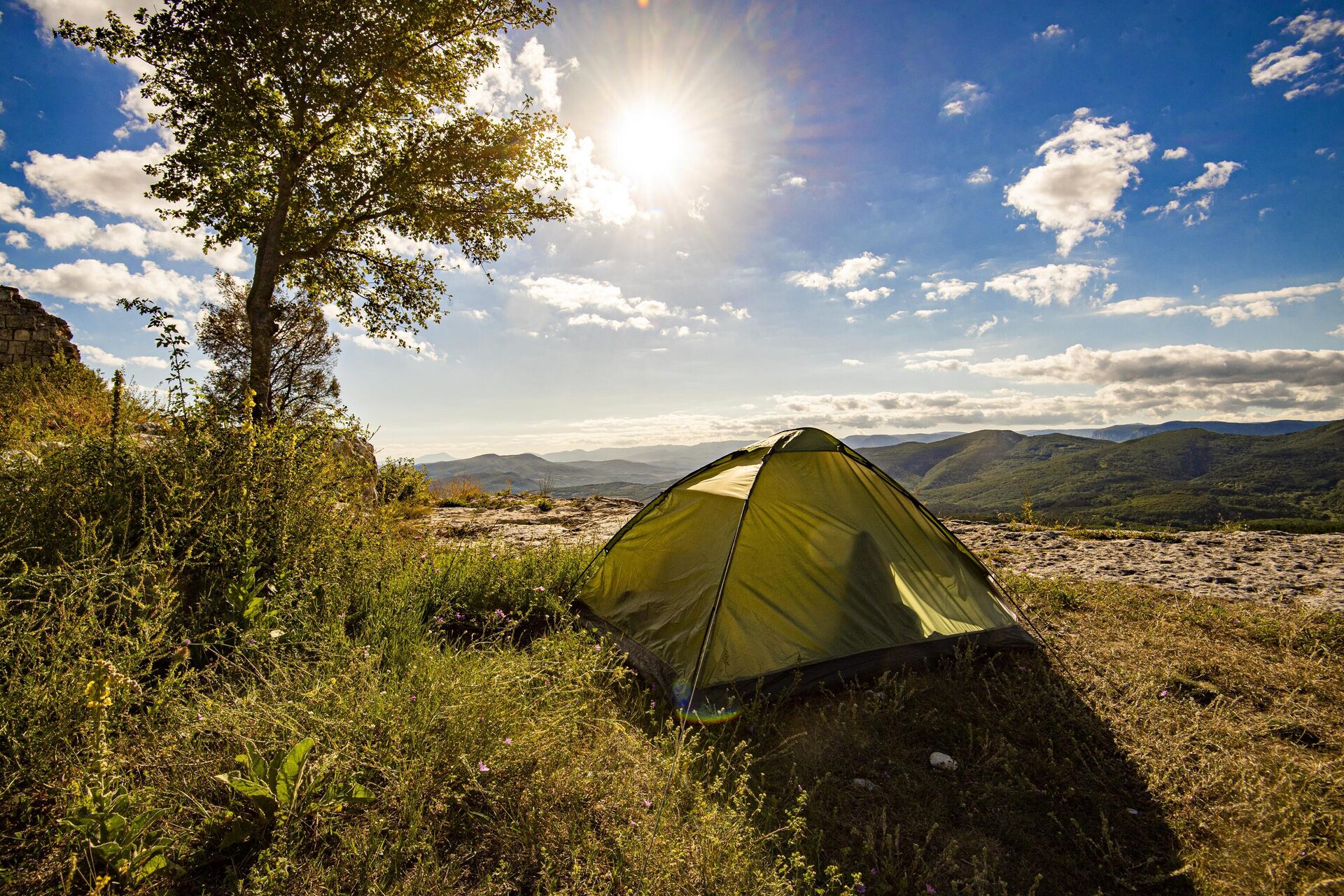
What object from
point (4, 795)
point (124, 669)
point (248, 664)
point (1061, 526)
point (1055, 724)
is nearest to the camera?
point (4, 795)

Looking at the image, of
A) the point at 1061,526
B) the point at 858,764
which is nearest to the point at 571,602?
the point at 858,764

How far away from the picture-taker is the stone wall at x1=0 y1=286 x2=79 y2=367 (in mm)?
14461

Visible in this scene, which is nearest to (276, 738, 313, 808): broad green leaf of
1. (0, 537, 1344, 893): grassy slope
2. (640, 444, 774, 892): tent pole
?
(0, 537, 1344, 893): grassy slope

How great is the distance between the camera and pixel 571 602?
21.4 feet

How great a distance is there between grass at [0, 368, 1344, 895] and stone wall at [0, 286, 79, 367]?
53.8 feet

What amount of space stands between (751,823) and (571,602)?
12.7 ft

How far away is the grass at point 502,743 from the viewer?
2414mm

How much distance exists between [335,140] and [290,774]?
1230cm

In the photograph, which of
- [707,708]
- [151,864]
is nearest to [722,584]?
[707,708]

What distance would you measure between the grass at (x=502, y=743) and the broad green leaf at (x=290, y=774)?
0.25ft

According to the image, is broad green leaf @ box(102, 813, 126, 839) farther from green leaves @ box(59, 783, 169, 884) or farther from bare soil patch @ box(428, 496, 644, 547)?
bare soil patch @ box(428, 496, 644, 547)

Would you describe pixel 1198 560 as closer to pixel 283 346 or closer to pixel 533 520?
pixel 533 520

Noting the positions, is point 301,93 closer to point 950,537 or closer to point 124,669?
point 124,669

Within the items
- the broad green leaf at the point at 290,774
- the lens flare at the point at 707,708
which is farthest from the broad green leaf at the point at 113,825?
the lens flare at the point at 707,708
